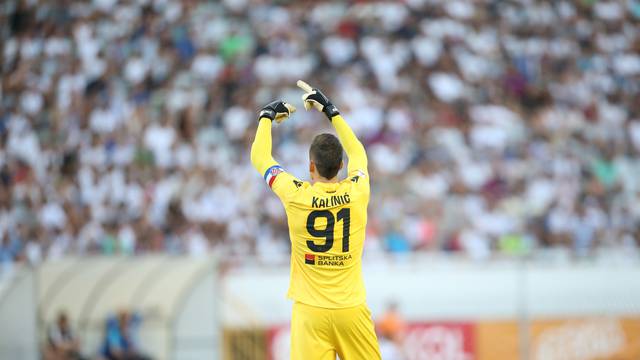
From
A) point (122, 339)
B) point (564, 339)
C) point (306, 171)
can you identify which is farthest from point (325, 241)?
point (306, 171)

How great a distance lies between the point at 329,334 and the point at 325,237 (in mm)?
573

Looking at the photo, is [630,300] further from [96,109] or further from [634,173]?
[96,109]

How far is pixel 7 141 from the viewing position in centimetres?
2075

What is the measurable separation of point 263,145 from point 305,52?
15.7 m

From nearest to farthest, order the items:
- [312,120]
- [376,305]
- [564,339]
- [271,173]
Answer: [271,173] → [376,305] → [564,339] → [312,120]

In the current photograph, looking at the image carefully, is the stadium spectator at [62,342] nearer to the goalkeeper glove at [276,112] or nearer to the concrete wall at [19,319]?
the concrete wall at [19,319]

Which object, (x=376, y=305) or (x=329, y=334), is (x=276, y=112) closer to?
(x=329, y=334)

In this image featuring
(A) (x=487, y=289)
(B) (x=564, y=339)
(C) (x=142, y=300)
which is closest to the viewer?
(C) (x=142, y=300)

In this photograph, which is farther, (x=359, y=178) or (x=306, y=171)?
(x=306, y=171)

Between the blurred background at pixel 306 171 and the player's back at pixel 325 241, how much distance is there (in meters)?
6.93

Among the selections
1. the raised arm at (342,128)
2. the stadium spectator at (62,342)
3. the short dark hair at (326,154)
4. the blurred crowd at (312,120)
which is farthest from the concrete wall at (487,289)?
the short dark hair at (326,154)

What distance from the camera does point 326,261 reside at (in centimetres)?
667

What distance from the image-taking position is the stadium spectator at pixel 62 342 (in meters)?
12.9

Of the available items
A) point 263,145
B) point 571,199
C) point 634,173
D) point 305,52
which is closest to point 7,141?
point 305,52
